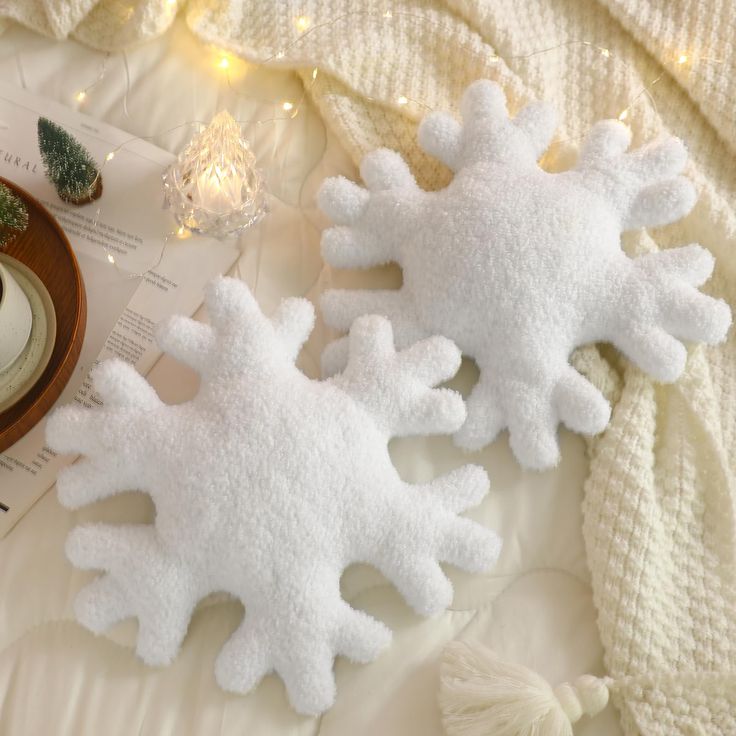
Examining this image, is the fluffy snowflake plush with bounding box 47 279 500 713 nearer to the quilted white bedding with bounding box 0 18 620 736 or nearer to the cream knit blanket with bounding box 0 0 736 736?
the quilted white bedding with bounding box 0 18 620 736

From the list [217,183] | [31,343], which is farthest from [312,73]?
[31,343]

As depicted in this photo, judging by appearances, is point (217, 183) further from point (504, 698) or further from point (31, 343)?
point (504, 698)

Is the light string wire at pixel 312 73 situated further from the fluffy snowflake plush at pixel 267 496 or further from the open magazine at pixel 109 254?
the fluffy snowflake plush at pixel 267 496

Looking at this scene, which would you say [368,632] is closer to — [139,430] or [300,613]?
[300,613]

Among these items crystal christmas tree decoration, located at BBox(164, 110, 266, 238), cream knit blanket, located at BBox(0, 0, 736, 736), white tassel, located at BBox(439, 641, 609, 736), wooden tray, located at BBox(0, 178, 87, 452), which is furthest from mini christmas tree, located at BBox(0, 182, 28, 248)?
white tassel, located at BBox(439, 641, 609, 736)

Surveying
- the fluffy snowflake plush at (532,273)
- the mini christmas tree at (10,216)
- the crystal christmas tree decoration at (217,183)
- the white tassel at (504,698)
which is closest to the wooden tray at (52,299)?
the mini christmas tree at (10,216)
